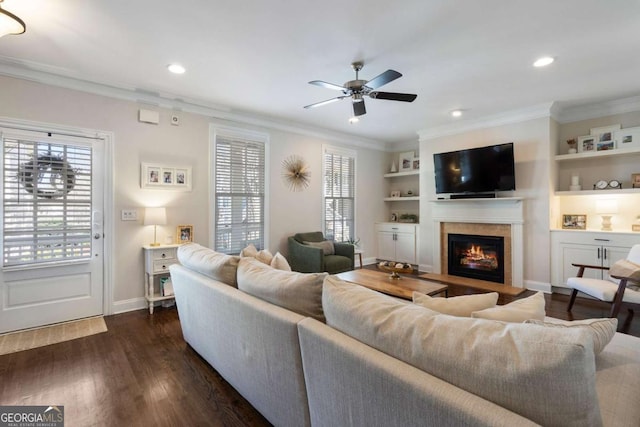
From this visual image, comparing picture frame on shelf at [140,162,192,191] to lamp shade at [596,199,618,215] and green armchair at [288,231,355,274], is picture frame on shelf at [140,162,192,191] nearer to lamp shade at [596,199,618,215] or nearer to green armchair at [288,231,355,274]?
green armchair at [288,231,355,274]

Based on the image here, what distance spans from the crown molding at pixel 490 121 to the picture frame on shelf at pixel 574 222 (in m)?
1.50

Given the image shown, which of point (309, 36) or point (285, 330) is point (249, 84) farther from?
point (285, 330)

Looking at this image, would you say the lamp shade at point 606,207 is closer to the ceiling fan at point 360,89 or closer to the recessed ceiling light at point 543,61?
the recessed ceiling light at point 543,61

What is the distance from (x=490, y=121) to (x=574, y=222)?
6.26 ft

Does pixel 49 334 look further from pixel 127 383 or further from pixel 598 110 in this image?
pixel 598 110

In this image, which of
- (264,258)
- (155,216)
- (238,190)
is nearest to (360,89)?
(264,258)

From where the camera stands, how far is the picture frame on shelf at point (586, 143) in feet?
13.7

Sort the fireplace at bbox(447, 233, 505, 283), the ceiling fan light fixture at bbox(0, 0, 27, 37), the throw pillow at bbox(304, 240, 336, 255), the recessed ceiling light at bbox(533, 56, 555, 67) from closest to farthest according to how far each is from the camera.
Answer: the ceiling fan light fixture at bbox(0, 0, 27, 37)
the recessed ceiling light at bbox(533, 56, 555, 67)
the fireplace at bbox(447, 233, 505, 283)
the throw pillow at bbox(304, 240, 336, 255)

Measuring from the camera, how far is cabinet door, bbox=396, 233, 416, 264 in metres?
5.88

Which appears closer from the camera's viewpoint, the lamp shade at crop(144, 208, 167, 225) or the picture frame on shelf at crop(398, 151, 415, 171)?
the lamp shade at crop(144, 208, 167, 225)

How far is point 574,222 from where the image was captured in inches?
170

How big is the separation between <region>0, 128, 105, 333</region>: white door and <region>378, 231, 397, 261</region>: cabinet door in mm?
4871

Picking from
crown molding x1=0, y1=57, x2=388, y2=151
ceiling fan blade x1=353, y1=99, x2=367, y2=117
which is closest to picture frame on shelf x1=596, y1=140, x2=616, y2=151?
ceiling fan blade x1=353, y1=99, x2=367, y2=117

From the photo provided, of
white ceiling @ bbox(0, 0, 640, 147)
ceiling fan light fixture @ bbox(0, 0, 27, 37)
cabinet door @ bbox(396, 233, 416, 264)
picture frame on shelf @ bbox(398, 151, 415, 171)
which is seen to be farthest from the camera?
picture frame on shelf @ bbox(398, 151, 415, 171)
